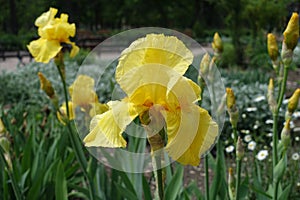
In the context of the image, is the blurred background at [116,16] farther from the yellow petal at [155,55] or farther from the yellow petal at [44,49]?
the yellow petal at [155,55]

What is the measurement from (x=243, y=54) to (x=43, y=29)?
27.9ft

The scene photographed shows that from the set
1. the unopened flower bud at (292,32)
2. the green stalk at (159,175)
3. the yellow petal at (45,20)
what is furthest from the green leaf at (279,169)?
the yellow petal at (45,20)

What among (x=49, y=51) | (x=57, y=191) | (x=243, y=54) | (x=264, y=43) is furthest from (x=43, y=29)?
(x=243, y=54)

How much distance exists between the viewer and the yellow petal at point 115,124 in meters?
0.66

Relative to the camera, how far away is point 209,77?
1.34 m

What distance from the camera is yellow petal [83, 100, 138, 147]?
66cm

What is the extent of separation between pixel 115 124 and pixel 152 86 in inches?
3.6

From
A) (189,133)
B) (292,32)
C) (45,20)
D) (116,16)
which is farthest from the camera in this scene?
(116,16)

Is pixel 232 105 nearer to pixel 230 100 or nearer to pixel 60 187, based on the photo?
pixel 230 100

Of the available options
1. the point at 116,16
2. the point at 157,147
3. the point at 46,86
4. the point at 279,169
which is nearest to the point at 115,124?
the point at 157,147

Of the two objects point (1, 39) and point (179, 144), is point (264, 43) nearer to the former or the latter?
point (179, 144)

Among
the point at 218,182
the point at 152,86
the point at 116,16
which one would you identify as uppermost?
the point at 152,86

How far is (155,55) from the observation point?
2.15 feet

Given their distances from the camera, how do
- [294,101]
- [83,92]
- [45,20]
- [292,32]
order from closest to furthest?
[292,32] → [294,101] → [83,92] → [45,20]
